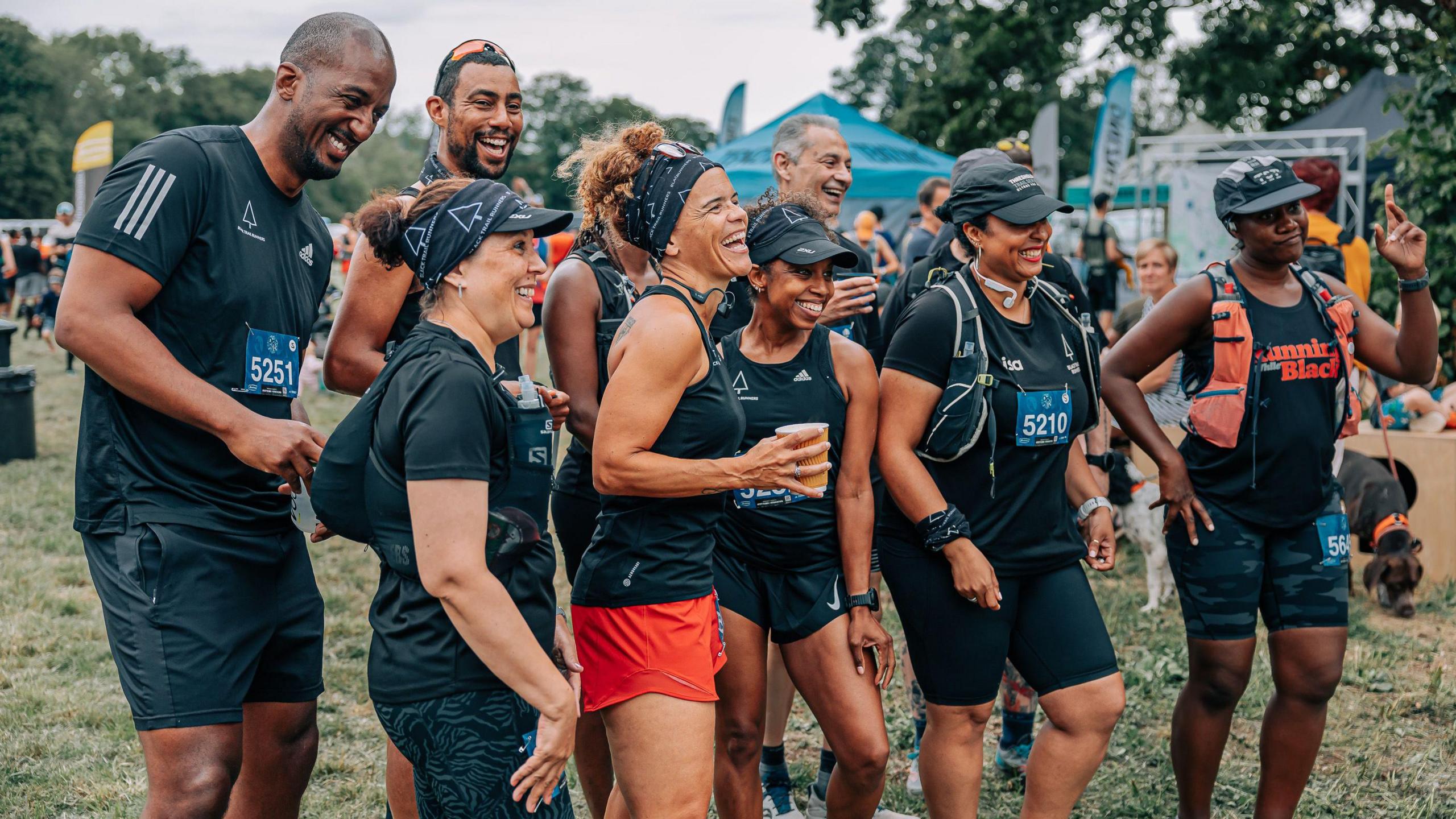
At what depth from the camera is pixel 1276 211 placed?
12.1ft

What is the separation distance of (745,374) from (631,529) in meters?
0.72

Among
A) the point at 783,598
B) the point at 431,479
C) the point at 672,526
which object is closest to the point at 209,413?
the point at 431,479

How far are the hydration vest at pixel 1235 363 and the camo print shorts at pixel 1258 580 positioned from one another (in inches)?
10.9

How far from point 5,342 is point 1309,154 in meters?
14.7

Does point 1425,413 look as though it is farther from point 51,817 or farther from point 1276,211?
point 51,817

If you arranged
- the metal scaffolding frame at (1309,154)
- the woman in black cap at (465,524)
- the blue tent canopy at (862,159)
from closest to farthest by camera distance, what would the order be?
the woman in black cap at (465,524) < the metal scaffolding frame at (1309,154) < the blue tent canopy at (862,159)

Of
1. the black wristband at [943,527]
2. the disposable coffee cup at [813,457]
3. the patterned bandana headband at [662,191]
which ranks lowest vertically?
the black wristband at [943,527]

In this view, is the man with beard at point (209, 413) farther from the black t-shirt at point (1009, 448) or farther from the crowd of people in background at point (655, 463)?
the black t-shirt at point (1009, 448)

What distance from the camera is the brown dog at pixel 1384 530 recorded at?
6.55 meters

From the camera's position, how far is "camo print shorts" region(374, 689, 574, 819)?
2.29 m

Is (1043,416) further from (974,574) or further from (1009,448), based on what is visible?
(974,574)

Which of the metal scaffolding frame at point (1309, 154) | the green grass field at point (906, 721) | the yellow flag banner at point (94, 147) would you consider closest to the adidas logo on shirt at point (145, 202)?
the green grass field at point (906, 721)

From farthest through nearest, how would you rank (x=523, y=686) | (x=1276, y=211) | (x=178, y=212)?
1. (x=1276, y=211)
2. (x=178, y=212)
3. (x=523, y=686)

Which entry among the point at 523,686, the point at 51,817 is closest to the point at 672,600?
the point at 523,686
